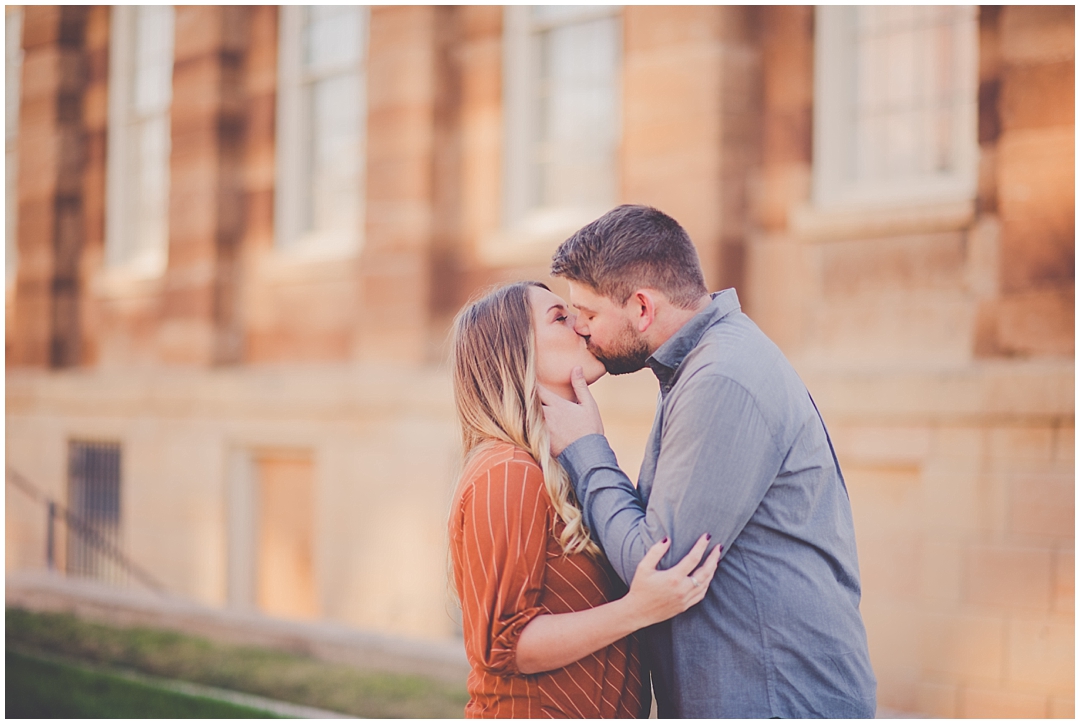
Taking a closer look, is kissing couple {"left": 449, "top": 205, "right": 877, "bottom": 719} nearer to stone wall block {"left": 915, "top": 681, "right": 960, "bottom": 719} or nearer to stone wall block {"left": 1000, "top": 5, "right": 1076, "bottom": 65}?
stone wall block {"left": 915, "top": 681, "right": 960, "bottom": 719}

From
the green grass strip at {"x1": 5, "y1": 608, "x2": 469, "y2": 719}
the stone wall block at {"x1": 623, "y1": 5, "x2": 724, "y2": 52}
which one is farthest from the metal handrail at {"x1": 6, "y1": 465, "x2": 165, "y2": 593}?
the stone wall block at {"x1": 623, "y1": 5, "x2": 724, "y2": 52}

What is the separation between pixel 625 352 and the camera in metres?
3.14

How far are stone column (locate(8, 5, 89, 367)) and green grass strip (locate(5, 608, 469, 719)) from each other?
5863 mm

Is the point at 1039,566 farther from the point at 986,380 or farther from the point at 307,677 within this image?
the point at 307,677

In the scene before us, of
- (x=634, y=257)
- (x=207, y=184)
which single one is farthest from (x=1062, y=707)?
(x=207, y=184)

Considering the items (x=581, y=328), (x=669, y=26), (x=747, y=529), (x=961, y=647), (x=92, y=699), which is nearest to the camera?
(x=747, y=529)

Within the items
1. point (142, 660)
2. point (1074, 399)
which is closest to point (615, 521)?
point (1074, 399)

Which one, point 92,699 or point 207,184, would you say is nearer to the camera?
point 92,699

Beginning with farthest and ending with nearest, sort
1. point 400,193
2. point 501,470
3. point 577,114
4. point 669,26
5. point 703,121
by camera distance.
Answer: point 400,193 → point 577,114 → point 669,26 → point 703,121 → point 501,470

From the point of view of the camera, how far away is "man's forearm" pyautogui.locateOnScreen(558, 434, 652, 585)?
109 inches

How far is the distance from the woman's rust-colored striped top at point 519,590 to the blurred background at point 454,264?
174 cm

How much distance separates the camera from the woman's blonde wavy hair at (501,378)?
3.07 meters

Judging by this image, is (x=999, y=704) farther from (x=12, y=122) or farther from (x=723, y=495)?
(x=12, y=122)

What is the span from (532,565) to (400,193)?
8.47m
